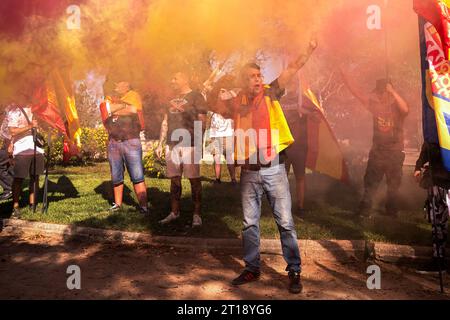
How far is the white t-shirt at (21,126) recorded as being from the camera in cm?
716

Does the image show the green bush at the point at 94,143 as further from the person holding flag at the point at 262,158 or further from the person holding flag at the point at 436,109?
the person holding flag at the point at 436,109

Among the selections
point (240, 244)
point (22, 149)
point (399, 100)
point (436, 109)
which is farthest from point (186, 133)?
point (436, 109)

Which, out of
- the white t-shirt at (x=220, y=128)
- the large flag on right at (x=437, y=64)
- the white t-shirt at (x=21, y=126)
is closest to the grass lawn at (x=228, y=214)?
the white t-shirt at (x=21, y=126)

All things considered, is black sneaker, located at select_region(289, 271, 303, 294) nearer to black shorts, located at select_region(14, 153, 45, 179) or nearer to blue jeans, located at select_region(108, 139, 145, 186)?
blue jeans, located at select_region(108, 139, 145, 186)

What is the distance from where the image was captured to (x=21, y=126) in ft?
23.6

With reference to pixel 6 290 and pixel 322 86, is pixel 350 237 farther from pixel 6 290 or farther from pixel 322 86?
pixel 322 86

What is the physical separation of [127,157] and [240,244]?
109 inches

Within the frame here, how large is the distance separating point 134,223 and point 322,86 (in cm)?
2381

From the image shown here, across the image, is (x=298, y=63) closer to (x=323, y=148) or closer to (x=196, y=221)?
(x=196, y=221)

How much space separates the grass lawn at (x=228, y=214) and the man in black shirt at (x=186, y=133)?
1.47 ft

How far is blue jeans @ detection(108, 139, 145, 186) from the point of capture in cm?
692

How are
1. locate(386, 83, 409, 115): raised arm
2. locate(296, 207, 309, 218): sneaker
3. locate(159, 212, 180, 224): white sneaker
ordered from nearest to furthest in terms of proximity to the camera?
locate(386, 83, 409, 115): raised arm < locate(159, 212, 180, 224): white sneaker < locate(296, 207, 309, 218): sneaker

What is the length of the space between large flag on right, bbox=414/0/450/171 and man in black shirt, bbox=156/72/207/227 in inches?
121

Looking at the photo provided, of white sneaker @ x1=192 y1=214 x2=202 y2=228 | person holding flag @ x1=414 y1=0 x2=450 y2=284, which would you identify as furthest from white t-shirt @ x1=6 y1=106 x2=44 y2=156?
person holding flag @ x1=414 y1=0 x2=450 y2=284
